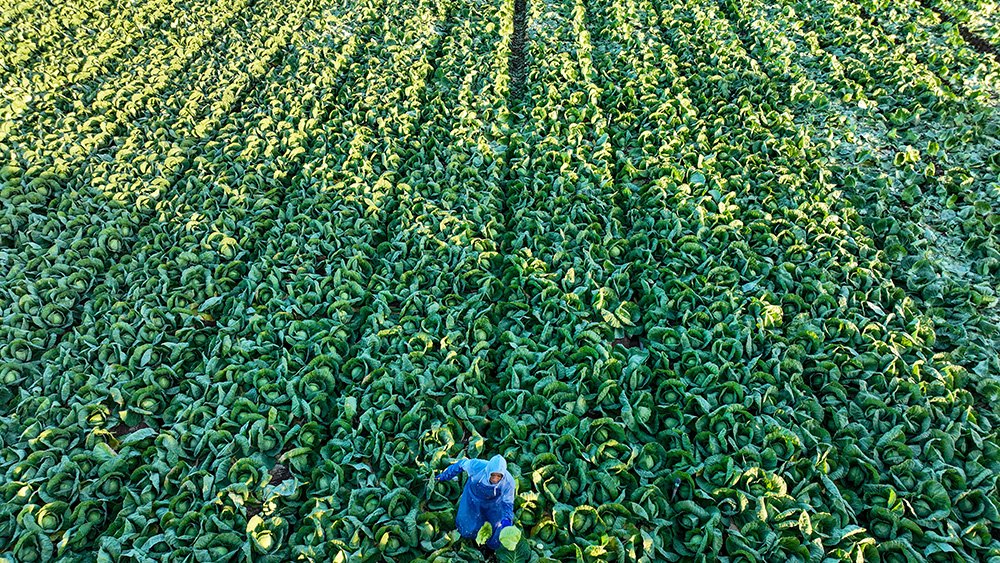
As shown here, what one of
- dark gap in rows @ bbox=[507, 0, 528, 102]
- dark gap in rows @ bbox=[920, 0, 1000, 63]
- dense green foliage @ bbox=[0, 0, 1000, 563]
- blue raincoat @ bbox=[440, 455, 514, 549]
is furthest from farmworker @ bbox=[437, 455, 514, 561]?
dark gap in rows @ bbox=[920, 0, 1000, 63]

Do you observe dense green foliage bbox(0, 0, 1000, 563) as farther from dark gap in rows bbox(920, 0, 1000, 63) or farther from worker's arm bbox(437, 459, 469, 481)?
dark gap in rows bbox(920, 0, 1000, 63)

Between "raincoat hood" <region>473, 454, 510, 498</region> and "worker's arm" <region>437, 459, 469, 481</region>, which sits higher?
"raincoat hood" <region>473, 454, 510, 498</region>

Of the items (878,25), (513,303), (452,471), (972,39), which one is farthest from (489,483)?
(972,39)

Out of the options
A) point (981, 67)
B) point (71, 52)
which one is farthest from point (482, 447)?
point (71, 52)

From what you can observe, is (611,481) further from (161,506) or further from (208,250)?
(208,250)

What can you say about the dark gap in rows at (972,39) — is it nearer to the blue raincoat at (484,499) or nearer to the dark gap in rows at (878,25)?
the dark gap in rows at (878,25)

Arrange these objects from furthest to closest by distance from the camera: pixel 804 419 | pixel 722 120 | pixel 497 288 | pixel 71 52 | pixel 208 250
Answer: pixel 71 52, pixel 722 120, pixel 208 250, pixel 497 288, pixel 804 419
